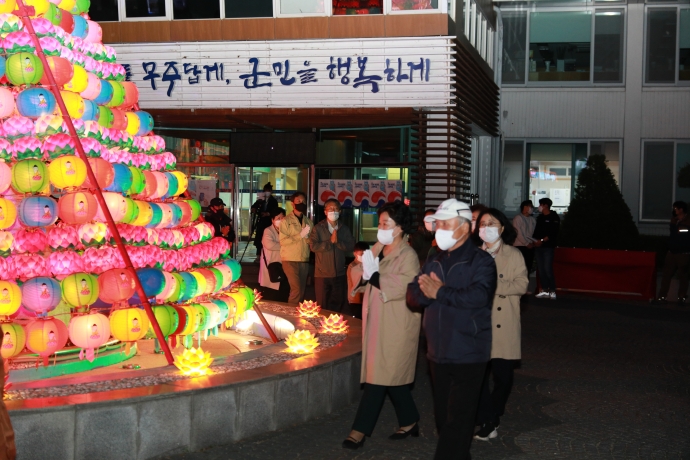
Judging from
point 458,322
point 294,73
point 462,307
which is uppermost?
point 294,73

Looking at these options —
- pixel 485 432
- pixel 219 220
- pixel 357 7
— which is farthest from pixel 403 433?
pixel 357 7

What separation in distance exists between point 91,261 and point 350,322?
3.22 m

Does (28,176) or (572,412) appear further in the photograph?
(572,412)

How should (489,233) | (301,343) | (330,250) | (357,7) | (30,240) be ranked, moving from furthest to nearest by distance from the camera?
(357,7) < (330,250) < (301,343) < (30,240) < (489,233)

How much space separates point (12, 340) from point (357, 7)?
523 inches

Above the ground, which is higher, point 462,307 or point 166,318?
point 462,307

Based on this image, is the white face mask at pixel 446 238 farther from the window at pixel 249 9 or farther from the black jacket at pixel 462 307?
the window at pixel 249 9

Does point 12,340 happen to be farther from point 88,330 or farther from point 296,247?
point 296,247

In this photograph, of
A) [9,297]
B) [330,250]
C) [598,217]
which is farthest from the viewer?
[598,217]

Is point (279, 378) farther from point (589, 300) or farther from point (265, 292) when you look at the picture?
point (589, 300)

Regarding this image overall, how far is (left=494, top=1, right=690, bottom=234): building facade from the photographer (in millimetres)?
25812

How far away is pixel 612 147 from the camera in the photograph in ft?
85.8

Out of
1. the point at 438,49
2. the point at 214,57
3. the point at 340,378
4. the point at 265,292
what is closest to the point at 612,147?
the point at 438,49

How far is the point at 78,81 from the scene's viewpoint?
8578mm
